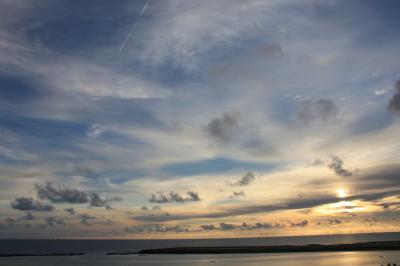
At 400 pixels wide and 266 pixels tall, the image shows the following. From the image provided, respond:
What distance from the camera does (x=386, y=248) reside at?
16425cm

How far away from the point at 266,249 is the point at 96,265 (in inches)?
3623

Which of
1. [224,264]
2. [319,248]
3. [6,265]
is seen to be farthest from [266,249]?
[6,265]

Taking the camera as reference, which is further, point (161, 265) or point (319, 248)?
point (319, 248)

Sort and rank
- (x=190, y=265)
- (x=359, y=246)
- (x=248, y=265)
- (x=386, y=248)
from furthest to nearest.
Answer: (x=359, y=246) < (x=386, y=248) < (x=190, y=265) < (x=248, y=265)

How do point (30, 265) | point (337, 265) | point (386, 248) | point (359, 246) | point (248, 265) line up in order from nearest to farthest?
point (337, 265) → point (248, 265) → point (30, 265) → point (386, 248) → point (359, 246)

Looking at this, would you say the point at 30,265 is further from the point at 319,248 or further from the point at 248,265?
the point at 319,248

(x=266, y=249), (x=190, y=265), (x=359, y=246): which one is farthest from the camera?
(x=266, y=249)

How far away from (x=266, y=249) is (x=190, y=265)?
271ft

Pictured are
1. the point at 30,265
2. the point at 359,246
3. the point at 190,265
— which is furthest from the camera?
the point at 359,246

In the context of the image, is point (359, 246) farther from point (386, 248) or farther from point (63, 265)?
point (63, 265)

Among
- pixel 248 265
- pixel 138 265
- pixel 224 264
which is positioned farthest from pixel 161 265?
pixel 248 265

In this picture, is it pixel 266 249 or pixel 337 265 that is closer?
pixel 337 265

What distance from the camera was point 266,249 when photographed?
19100cm

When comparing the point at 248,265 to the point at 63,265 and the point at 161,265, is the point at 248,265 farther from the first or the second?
the point at 63,265
